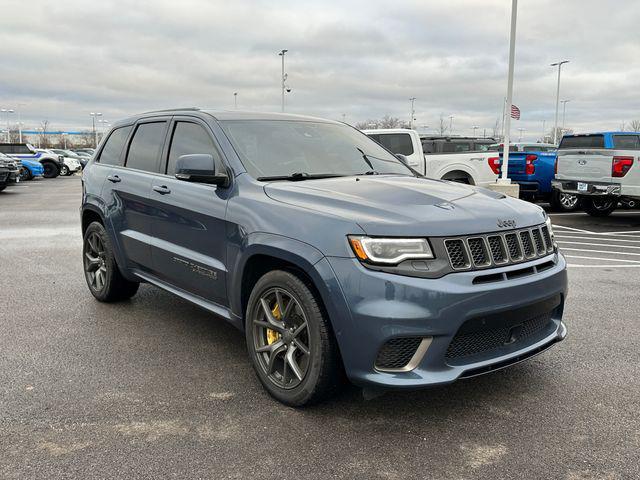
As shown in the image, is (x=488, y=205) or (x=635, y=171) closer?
(x=488, y=205)

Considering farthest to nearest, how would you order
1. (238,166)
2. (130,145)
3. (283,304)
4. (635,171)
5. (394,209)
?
(635,171)
(130,145)
(238,166)
(283,304)
(394,209)

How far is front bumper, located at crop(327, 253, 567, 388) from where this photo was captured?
9.12 feet

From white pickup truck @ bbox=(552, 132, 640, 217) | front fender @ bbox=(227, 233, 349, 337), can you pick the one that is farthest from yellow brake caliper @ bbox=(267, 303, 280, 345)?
white pickup truck @ bbox=(552, 132, 640, 217)

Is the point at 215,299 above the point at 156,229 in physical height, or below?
below

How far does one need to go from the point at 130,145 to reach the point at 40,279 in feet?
7.95

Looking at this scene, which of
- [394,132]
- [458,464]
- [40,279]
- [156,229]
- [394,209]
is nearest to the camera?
[458,464]

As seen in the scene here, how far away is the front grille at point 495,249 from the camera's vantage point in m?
2.91

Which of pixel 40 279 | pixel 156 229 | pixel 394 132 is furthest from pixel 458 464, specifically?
pixel 394 132

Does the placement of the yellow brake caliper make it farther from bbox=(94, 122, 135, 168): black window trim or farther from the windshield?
bbox=(94, 122, 135, 168): black window trim

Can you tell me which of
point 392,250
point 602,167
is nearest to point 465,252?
point 392,250

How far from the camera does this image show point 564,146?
13656 millimetres

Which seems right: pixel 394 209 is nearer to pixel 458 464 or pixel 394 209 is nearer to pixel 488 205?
pixel 488 205

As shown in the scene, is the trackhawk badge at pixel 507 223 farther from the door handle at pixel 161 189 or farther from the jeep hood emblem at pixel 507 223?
the door handle at pixel 161 189

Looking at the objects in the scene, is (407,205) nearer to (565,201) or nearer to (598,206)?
(598,206)
